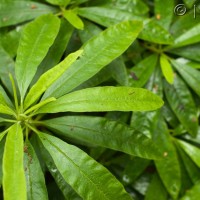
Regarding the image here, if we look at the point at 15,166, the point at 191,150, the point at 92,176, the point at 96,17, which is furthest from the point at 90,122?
the point at 191,150

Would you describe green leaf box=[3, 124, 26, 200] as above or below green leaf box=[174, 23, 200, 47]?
below

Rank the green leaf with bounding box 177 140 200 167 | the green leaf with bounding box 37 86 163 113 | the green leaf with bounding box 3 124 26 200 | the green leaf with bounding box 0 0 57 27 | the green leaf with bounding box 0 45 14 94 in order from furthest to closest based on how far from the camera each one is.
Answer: the green leaf with bounding box 177 140 200 167 < the green leaf with bounding box 0 0 57 27 < the green leaf with bounding box 0 45 14 94 < the green leaf with bounding box 37 86 163 113 < the green leaf with bounding box 3 124 26 200

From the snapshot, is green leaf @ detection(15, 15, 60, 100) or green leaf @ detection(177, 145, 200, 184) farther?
green leaf @ detection(177, 145, 200, 184)

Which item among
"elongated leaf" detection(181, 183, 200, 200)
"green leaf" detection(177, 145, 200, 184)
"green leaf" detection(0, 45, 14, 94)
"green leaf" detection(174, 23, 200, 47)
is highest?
"green leaf" detection(174, 23, 200, 47)

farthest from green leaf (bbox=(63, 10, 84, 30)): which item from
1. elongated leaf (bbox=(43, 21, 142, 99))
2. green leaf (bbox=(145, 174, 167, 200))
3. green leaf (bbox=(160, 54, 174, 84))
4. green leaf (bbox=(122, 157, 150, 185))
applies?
green leaf (bbox=(145, 174, 167, 200))

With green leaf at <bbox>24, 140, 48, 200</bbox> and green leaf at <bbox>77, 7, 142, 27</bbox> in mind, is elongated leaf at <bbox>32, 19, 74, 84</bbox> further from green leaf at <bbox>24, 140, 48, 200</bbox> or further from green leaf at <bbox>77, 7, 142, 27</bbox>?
green leaf at <bbox>24, 140, 48, 200</bbox>

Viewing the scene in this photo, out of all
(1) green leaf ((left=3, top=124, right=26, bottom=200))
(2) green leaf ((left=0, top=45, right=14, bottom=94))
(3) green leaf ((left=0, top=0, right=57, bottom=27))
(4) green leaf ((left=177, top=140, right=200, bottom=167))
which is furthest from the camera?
(4) green leaf ((left=177, top=140, right=200, bottom=167))

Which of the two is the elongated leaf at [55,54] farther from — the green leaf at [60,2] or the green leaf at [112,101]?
the green leaf at [112,101]

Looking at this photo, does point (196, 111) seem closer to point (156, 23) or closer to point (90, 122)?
point (156, 23)

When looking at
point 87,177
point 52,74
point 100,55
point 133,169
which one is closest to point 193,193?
point 133,169
